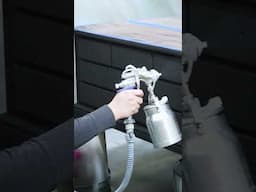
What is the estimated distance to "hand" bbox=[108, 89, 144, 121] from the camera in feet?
2.18

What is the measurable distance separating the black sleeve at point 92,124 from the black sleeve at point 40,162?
0.05m

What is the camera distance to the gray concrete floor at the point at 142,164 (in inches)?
27.3

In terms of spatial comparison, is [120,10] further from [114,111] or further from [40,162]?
[40,162]

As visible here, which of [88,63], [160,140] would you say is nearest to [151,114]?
[160,140]

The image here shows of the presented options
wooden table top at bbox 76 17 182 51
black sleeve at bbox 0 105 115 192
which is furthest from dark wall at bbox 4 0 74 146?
wooden table top at bbox 76 17 182 51

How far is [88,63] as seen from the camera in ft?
2.44

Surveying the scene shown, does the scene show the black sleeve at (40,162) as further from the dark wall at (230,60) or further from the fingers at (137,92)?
the dark wall at (230,60)

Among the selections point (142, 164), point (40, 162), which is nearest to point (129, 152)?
point (142, 164)

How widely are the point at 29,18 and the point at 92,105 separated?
0.67 ft

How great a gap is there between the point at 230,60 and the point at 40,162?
11.9 inches

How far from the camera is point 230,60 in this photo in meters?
0.61

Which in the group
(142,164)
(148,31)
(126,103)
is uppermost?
(148,31)

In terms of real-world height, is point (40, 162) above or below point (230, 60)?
below

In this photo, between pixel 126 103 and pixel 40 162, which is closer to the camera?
pixel 40 162
